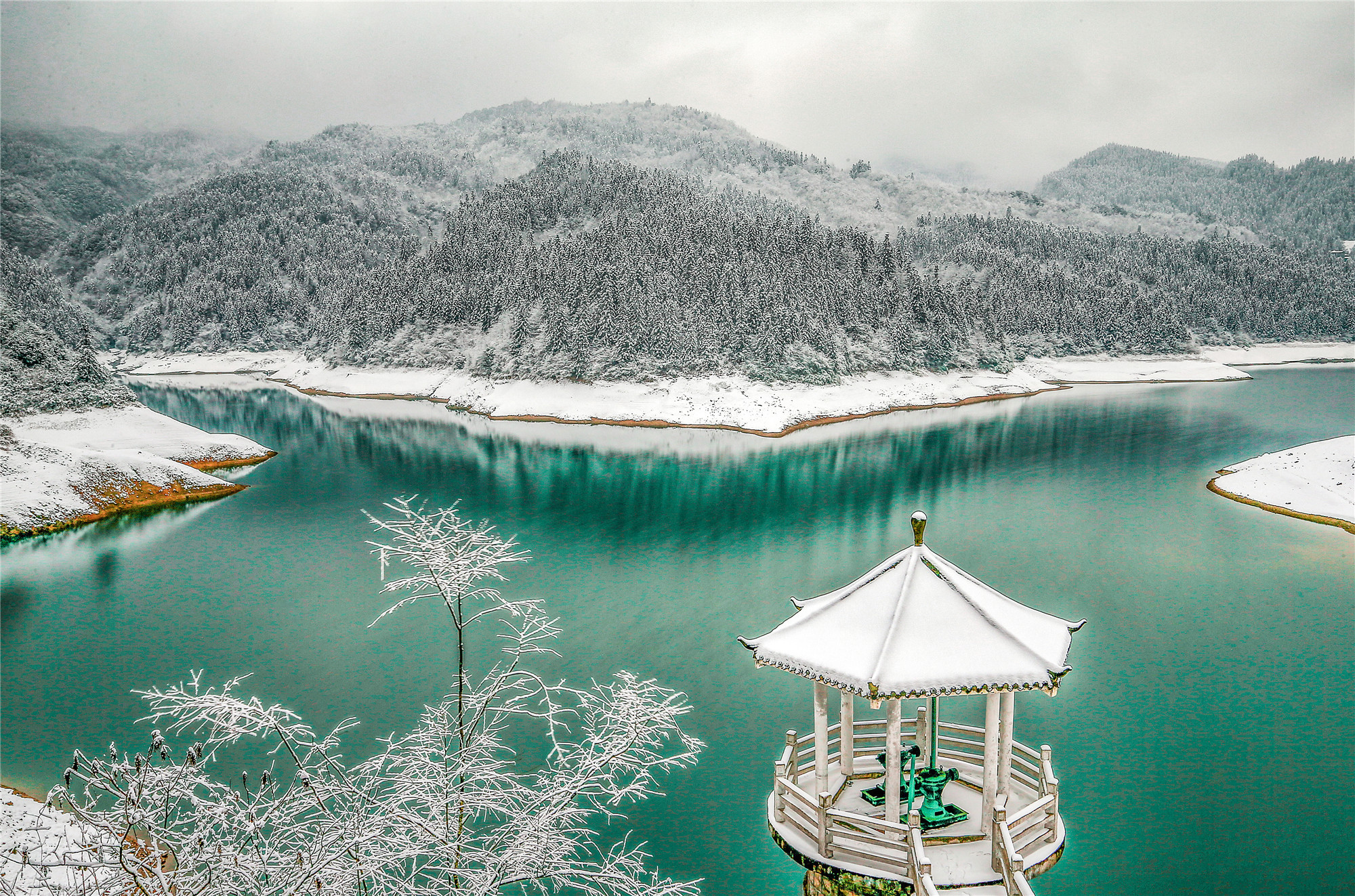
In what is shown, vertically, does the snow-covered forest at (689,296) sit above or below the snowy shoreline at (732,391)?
above

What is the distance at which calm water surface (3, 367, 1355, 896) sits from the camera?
716 inches

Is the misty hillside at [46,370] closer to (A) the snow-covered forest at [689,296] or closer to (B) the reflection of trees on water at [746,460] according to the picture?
(B) the reflection of trees on water at [746,460]

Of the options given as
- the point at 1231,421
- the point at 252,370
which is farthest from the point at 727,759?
the point at 252,370

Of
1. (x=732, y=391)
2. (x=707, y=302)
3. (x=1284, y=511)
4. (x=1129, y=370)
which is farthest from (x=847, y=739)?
(x=1129, y=370)

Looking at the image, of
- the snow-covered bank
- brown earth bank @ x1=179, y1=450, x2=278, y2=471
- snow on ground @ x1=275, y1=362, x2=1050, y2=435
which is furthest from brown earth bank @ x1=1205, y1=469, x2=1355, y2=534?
brown earth bank @ x1=179, y1=450, x2=278, y2=471

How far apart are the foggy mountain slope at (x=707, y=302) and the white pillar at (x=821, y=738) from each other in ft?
246

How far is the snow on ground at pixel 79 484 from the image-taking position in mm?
46156

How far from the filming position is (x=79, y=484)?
50312 millimetres

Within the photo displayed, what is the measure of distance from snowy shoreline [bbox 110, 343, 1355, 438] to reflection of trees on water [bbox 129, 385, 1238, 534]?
6243mm

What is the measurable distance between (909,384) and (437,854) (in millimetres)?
93368

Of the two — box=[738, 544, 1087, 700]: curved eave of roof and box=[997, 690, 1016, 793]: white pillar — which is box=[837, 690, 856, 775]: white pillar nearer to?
box=[738, 544, 1087, 700]: curved eave of roof

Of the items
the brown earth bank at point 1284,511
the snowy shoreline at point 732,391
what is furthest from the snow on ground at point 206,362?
the brown earth bank at point 1284,511

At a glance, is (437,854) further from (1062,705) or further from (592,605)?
(592,605)

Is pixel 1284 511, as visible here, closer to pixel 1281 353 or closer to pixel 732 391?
pixel 732 391
